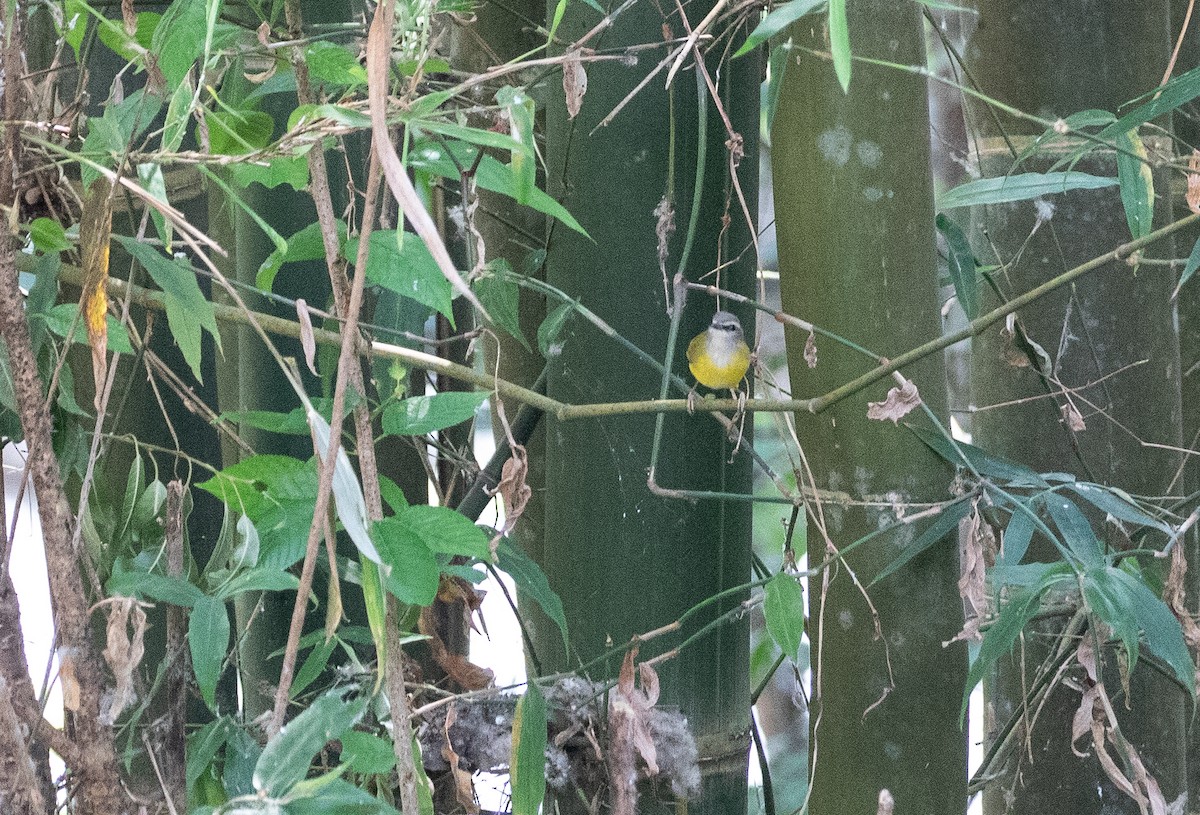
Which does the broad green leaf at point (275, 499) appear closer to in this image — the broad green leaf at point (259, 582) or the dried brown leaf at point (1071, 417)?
the broad green leaf at point (259, 582)

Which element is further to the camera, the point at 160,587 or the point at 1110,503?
the point at 1110,503

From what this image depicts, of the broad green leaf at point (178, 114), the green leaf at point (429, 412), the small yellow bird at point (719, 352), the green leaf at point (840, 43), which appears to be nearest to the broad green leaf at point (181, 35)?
the broad green leaf at point (178, 114)

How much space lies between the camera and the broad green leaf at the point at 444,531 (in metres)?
0.70

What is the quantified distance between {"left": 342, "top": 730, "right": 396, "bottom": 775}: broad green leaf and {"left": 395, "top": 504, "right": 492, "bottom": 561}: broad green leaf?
12 centimetres

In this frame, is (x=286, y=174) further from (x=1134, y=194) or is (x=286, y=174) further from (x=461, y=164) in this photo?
(x=1134, y=194)

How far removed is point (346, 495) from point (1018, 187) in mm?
538

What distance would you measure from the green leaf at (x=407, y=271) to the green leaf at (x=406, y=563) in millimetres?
132

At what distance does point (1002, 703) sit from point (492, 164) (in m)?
0.97

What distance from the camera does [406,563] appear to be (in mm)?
676

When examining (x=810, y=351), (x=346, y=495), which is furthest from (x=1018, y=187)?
(x=346, y=495)

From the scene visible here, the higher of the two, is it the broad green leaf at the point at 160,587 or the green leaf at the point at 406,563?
the green leaf at the point at 406,563

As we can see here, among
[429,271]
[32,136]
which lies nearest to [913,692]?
[429,271]

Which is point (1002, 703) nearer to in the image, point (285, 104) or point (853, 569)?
point (853, 569)

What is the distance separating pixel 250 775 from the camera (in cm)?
79
